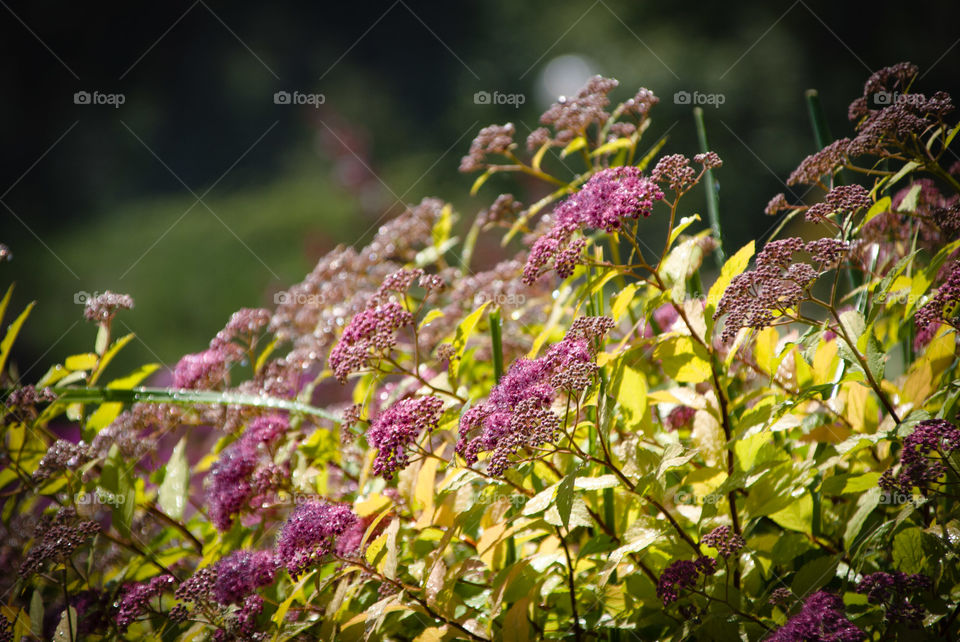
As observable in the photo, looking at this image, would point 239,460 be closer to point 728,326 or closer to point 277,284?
point 728,326

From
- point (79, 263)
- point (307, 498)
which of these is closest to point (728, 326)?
point (307, 498)

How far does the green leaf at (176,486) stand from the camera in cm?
75

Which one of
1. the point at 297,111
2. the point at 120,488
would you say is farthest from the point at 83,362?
the point at 297,111

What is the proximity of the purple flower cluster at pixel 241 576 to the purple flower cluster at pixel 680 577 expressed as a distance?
30cm

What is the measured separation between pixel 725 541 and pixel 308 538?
0.98ft

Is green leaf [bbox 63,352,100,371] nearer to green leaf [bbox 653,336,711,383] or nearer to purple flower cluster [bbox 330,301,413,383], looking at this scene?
purple flower cluster [bbox 330,301,413,383]

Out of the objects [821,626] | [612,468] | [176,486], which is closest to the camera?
[821,626]

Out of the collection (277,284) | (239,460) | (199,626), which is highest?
(277,284)

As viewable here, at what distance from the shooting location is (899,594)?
46 cm

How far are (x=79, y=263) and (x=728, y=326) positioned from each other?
4753 millimetres

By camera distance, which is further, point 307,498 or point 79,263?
point 79,263

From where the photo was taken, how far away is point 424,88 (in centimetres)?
515

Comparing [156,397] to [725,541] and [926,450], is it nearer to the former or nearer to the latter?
[725,541]

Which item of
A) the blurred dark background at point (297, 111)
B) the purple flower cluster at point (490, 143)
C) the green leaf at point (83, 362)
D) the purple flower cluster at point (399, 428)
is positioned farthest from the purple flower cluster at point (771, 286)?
the blurred dark background at point (297, 111)
